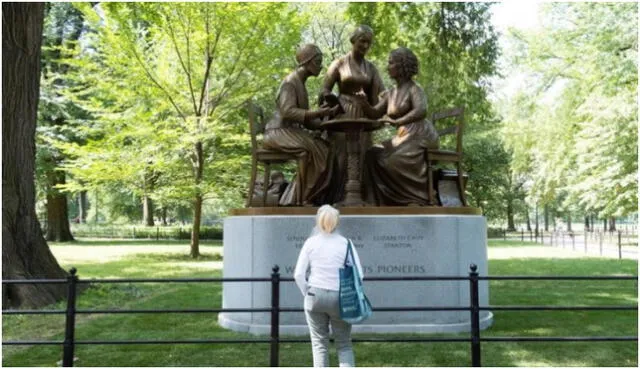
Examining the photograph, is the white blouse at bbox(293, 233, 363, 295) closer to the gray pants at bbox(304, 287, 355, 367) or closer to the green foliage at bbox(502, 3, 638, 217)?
the gray pants at bbox(304, 287, 355, 367)

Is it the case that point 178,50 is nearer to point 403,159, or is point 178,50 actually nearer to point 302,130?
point 302,130

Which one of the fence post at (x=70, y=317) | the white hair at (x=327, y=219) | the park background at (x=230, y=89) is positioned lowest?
the fence post at (x=70, y=317)

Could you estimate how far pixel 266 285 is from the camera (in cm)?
904

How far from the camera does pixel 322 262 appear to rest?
541 centimetres

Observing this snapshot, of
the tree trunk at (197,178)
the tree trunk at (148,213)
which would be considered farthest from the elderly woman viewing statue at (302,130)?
the tree trunk at (148,213)

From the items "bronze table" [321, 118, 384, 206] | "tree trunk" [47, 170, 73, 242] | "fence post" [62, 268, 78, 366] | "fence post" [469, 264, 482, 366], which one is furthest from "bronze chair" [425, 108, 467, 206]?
"tree trunk" [47, 170, 73, 242]

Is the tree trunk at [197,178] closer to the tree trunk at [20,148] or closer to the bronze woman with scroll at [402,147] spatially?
the tree trunk at [20,148]

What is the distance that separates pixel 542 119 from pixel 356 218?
3234 cm

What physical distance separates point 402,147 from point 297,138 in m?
1.54

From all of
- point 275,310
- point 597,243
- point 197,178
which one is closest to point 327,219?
point 275,310

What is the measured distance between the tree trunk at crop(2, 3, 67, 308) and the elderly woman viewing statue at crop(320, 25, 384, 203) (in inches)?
217

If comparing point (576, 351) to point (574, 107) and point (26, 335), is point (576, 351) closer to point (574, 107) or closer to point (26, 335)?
point (26, 335)

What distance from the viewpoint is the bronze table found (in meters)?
9.34

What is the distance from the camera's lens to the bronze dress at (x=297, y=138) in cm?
946
